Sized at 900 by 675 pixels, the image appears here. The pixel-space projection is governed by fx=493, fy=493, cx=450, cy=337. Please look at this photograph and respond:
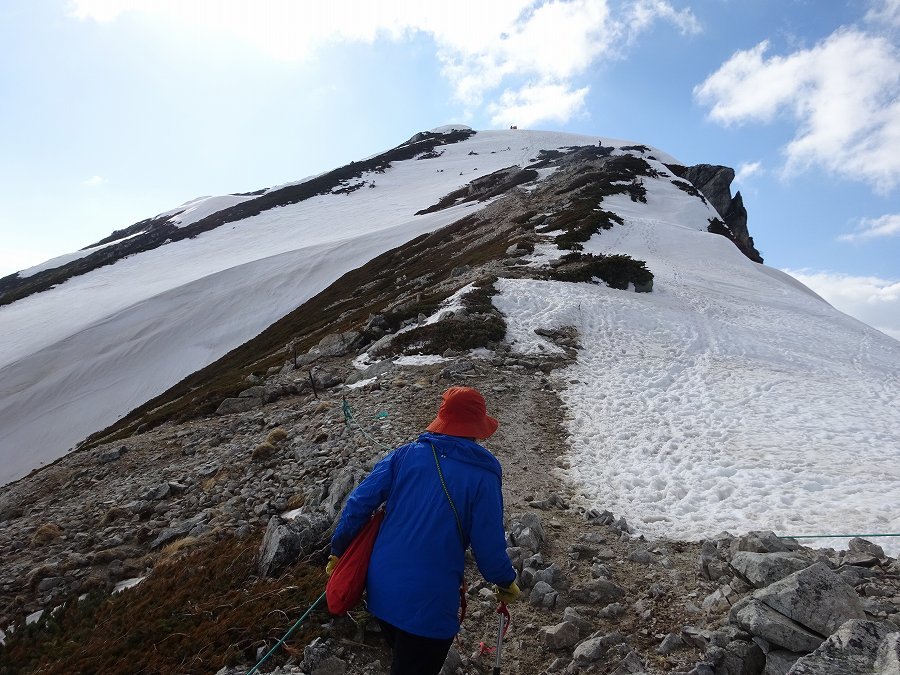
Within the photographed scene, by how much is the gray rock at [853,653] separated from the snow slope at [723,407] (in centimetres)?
436

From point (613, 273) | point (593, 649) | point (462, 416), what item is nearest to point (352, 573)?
point (462, 416)

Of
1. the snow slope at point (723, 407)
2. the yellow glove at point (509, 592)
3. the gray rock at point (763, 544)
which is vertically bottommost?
the snow slope at point (723, 407)

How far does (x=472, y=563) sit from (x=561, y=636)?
5.48ft

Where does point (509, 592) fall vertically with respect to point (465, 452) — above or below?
below

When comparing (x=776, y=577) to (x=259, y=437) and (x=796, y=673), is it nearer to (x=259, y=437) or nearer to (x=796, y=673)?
(x=796, y=673)

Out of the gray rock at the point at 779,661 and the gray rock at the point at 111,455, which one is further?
the gray rock at the point at 111,455

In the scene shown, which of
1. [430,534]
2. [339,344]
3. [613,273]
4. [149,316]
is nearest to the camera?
[430,534]

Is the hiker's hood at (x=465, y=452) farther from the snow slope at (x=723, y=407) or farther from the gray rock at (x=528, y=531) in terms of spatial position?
the snow slope at (x=723, y=407)

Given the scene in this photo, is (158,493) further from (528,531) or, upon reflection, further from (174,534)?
(528,531)

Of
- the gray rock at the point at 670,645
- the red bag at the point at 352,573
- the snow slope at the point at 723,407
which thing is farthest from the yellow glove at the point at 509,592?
the snow slope at the point at 723,407

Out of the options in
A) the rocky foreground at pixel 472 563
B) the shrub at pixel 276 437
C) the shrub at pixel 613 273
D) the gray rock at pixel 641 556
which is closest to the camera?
the rocky foreground at pixel 472 563

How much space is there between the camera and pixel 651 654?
486 cm

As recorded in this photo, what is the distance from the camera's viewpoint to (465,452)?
11.7 feet

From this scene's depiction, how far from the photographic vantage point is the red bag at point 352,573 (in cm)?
349
